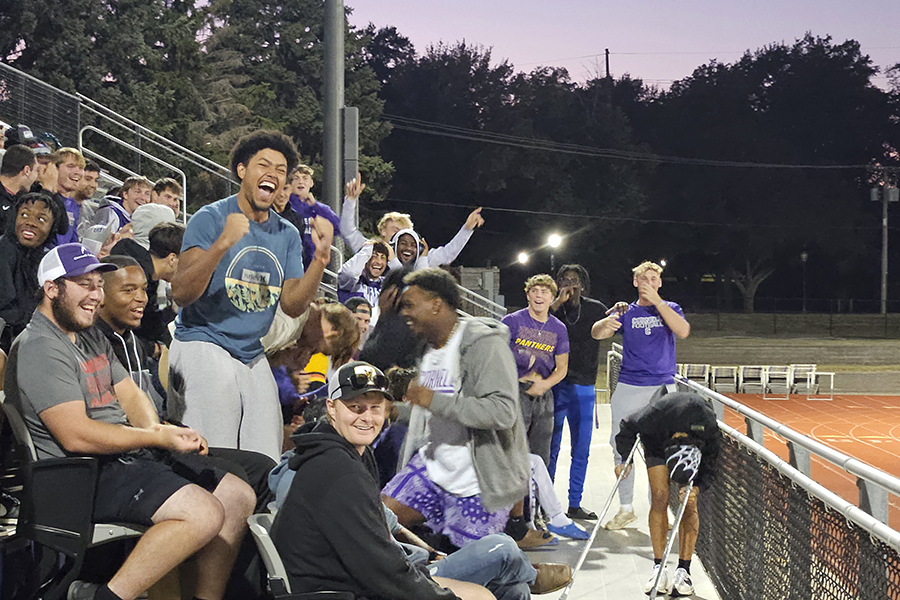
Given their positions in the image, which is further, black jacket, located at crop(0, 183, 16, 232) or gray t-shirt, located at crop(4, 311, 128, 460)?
black jacket, located at crop(0, 183, 16, 232)

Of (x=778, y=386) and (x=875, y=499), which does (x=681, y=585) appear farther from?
(x=778, y=386)

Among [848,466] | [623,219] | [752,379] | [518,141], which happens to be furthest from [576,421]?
[518,141]

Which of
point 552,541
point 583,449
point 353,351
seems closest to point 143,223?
point 353,351

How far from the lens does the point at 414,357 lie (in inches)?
177

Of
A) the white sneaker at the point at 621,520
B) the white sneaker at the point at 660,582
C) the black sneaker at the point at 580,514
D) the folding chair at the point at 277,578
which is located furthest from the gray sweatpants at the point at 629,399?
the folding chair at the point at 277,578

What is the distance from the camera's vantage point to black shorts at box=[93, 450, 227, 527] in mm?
3455

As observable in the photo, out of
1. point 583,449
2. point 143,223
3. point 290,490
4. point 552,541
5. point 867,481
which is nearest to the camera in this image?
point 290,490

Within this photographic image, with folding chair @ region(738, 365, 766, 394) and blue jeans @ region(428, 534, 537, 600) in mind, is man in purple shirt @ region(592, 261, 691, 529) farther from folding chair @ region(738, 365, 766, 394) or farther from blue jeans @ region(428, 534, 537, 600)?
folding chair @ region(738, 365, 766, 394)

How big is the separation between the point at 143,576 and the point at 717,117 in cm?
6020

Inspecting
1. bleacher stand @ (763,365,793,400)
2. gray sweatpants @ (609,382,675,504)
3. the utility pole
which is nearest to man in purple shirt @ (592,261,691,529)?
gray sweatpants @ (609,382,675,504)

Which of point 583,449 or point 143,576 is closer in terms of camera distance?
point 143,576

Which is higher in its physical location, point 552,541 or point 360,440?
point 360,440

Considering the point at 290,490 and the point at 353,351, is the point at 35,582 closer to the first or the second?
the point at 290,490

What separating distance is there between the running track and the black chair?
10339 millimetres
